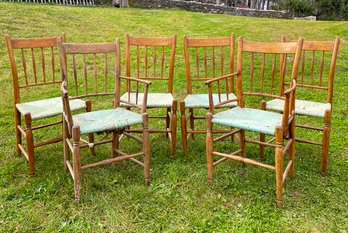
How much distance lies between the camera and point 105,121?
2.48 m

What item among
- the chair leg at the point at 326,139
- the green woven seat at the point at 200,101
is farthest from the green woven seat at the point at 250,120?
the chair leg at the point at 326,139

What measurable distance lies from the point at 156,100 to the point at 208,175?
2.82ft

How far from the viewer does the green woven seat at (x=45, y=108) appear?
2.71m

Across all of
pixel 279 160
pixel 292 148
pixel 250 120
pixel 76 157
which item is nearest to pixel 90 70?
pixel 76 157

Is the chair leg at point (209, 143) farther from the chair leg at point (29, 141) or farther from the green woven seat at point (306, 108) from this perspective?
the chair leg at point (29, 141)

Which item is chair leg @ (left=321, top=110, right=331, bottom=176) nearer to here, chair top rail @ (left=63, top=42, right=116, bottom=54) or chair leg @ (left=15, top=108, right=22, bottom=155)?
chair top rail @ (left=63, top=42, right=116, bottom=54)

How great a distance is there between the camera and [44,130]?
11.9 ft

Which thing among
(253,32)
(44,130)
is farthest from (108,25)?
(44,130)

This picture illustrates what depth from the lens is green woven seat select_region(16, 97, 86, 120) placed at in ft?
8.88

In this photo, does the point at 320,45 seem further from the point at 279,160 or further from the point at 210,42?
the point at 279,160

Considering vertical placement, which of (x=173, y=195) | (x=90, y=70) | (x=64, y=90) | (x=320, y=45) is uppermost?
(x=320, y=45)

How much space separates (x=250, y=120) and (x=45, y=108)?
1.66m

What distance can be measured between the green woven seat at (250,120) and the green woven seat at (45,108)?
1.21 meters

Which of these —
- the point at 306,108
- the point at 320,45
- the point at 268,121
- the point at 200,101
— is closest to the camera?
the point at 268,121
